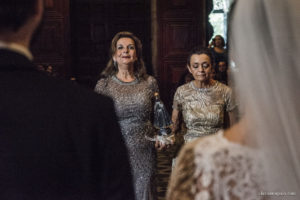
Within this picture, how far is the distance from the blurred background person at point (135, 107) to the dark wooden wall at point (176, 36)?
4.99 metres

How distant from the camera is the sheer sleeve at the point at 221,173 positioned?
4.08 feet

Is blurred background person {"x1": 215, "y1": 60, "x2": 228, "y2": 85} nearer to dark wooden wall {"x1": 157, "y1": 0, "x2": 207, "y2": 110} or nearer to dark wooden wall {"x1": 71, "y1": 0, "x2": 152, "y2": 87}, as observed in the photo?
dark wooden wall {"x1": 157, "y1": 0, "x2": 207, "y2": 110}

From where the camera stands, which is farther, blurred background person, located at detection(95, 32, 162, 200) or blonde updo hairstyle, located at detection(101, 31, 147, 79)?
blonde updo hairstyle, located at detection(101, 31, 147, 79)

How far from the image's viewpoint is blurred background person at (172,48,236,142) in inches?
165

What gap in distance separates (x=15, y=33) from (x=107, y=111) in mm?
317

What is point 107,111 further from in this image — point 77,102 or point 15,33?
point 15,33

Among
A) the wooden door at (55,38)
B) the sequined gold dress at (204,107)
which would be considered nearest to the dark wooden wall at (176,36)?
the wooden door at (55,38)

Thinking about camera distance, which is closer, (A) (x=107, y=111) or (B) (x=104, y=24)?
(A) (x=107, y=111)

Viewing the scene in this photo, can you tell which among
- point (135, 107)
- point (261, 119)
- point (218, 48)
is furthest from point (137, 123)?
point (218, 48)

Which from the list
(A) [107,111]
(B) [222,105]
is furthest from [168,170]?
(A) [107,111]

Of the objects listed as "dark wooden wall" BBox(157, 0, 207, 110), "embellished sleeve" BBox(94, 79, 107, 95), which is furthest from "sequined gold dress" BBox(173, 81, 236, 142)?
"dark wooden wall" BBox(157, 0, 207, 110)

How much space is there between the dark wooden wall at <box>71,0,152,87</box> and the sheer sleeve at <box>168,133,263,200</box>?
833 centimetres

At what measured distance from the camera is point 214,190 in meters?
1.26

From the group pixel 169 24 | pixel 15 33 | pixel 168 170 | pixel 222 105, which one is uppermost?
pixel 169 24
